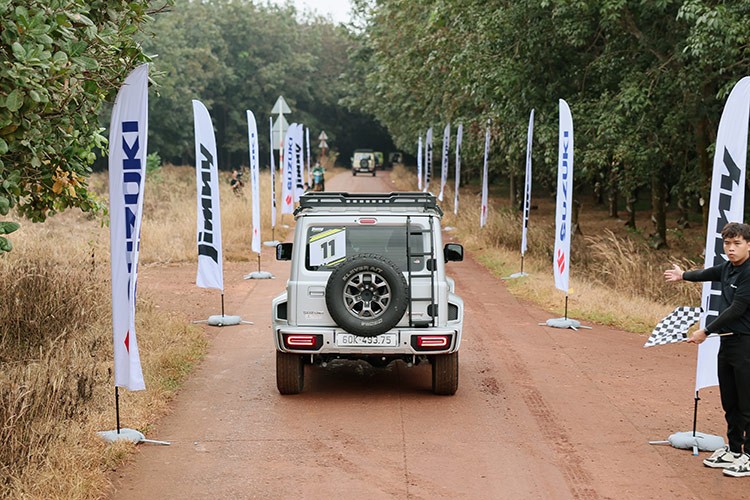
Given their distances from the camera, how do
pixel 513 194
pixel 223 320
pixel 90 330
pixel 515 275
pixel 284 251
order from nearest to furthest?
pixel 284 251, pixel 90 330, pixel 223 320, pixel 515 275, pixel 513 194

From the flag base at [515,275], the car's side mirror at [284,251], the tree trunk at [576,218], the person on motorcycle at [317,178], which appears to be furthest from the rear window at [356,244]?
the person on motorcycle at [317,178]

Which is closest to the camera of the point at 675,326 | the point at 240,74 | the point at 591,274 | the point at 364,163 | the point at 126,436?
the point at 126,436

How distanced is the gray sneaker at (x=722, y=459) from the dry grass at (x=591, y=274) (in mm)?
6520

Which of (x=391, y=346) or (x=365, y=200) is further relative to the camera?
(x=365, y=200)

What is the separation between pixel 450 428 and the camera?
28.2 ft

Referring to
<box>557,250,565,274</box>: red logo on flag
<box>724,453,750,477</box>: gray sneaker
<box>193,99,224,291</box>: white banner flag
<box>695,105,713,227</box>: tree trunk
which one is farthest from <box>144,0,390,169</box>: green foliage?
<box>724,453,750,477</box>: gray sneaker

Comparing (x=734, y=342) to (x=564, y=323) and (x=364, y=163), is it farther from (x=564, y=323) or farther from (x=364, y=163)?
(x=364, y=163)

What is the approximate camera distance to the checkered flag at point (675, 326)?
7.98 metres

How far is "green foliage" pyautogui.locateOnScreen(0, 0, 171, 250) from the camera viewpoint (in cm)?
626

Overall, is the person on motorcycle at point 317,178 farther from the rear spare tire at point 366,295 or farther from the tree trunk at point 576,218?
the rear spare tire at point 366,295

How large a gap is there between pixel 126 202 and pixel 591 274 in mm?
14414

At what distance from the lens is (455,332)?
364 inches

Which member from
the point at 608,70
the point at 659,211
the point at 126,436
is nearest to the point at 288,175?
the point at 659,211

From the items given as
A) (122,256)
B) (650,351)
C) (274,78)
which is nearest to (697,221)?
(650,351)
